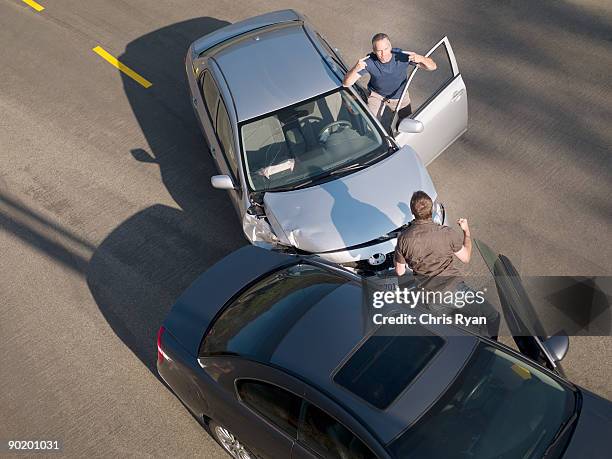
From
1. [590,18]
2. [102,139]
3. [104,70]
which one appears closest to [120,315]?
[102,139]

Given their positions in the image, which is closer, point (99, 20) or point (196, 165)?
point (196, 165)

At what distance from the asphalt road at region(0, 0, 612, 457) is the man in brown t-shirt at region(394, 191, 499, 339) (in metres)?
1.30

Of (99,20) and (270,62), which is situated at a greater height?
(270,62)

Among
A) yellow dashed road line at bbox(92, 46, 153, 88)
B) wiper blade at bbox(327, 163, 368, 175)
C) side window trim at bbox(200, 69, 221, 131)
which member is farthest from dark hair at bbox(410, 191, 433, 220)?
yellow dashed road line at bbox(92, 46, 153, 88)

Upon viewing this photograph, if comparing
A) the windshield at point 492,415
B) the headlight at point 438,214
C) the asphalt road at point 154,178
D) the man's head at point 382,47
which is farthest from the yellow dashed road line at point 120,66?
the windshield at point 492,415

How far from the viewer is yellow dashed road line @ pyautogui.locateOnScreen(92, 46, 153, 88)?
39.3 ft

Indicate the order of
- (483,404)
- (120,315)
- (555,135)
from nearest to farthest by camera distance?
(483,404), (120,315), (555,135)

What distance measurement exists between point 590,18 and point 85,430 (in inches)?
370

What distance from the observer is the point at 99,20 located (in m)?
13.3

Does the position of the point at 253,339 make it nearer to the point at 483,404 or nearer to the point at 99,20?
the point at 483,404

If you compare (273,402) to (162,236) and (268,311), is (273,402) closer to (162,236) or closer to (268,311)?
(268,311)

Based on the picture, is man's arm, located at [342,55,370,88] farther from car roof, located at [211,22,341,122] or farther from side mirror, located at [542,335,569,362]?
side mirror, located at [542,335,569,362]

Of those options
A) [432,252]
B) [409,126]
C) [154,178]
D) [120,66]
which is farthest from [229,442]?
[120,66]

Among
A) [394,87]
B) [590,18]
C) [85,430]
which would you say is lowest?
[85,430]
